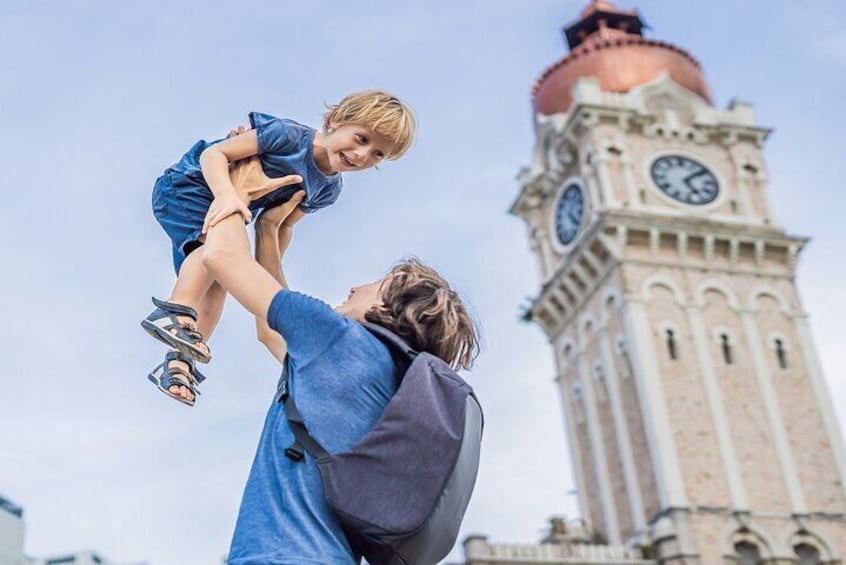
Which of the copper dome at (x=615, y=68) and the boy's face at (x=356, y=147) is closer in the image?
the boy's face at (x=356, y=147)

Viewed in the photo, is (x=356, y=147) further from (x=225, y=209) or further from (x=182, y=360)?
(x=182, y=360)

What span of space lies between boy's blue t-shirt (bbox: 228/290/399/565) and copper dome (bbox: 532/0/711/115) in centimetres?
3917

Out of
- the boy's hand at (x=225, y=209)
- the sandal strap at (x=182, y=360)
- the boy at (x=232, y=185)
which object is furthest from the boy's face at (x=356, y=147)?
the sandal strap at (x=182, y=360)

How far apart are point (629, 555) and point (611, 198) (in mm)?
11014

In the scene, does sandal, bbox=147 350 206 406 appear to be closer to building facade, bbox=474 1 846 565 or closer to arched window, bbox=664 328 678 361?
building facade, bbox=474 1 846 565

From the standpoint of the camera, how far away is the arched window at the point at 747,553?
32.3 meters

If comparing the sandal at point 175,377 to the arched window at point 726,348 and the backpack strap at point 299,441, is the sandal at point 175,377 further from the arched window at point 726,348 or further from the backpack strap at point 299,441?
the arched window at point 726,348

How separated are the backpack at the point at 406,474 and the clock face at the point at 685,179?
120ft

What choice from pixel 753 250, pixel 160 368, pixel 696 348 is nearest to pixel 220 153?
pixel 160 368

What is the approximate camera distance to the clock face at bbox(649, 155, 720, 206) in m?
38.2

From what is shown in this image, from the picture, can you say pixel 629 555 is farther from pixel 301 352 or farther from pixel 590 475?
pixel 301 352

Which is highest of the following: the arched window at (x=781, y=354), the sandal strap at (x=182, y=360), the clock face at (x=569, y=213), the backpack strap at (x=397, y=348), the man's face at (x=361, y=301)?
the clock face at (x=569, y=213)

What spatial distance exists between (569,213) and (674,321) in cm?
560

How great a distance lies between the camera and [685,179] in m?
38.7
